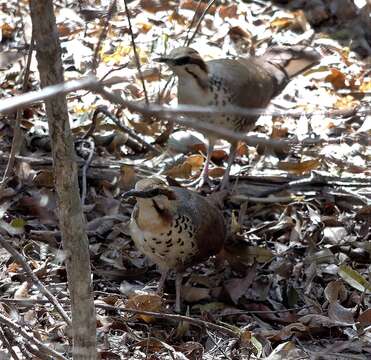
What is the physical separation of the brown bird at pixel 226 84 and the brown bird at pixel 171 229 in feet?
2.98

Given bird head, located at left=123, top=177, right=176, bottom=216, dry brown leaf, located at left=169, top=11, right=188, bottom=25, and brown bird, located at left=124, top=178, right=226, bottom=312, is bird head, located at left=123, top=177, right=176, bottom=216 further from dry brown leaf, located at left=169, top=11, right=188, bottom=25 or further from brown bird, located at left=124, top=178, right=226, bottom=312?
dry brown leaf, located at left=169, top=11, right=188, bottom=25

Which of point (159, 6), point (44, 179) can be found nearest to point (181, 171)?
point (44, 179)

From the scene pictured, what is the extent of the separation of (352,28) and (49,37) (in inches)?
244

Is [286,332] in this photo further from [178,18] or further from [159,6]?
[178,18]

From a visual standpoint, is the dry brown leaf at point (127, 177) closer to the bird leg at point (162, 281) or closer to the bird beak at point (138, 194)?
the bird leg at point (162, 281)

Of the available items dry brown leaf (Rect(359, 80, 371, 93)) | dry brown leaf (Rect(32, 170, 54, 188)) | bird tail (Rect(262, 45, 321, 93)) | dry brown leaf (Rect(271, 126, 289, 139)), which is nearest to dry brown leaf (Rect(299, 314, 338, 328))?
dry brown leaf (Rect(32, 170, 54, 188))

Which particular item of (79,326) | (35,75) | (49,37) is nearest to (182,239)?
(79,326)

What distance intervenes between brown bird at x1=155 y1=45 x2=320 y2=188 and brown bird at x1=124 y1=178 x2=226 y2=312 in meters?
0.91

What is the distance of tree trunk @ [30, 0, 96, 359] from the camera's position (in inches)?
97.3

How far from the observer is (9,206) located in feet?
15.9

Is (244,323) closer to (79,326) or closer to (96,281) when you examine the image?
(96,281)

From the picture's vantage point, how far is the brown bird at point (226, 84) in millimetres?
5410

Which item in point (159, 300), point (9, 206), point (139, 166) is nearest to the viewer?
point (159, 300)

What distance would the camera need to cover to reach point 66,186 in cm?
261
